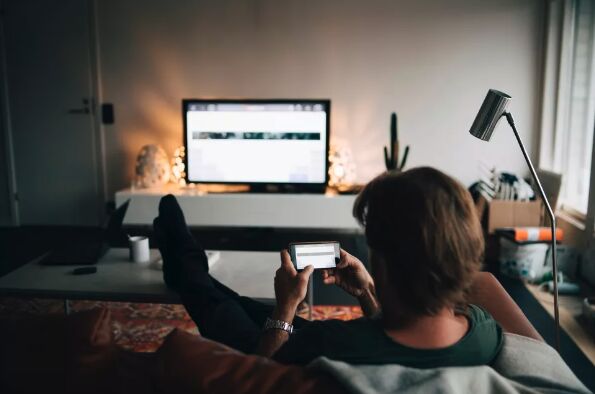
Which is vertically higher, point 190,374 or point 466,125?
point 466,125

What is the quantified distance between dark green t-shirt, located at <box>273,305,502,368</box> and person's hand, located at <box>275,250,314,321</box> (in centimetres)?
20

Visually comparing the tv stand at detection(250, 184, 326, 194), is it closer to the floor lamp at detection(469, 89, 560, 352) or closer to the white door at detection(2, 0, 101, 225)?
the white door at detection(2, 0, 101, 225)

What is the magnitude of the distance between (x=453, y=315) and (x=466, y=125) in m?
3.59

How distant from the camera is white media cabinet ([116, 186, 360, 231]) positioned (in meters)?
4.03

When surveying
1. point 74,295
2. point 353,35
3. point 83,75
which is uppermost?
point 353,35

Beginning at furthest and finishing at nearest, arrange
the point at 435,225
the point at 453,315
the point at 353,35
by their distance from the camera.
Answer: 1. the point at 353,35
2. the point at 453,315
3. the point at 435,225

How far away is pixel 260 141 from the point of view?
4.16 m

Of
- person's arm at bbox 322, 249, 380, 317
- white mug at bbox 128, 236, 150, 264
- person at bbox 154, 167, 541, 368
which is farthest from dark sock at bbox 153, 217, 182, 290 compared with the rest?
person at bbox 154, 167, 541, 368

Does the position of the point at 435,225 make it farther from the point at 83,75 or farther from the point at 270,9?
the point at 83,75

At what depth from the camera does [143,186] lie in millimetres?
4383

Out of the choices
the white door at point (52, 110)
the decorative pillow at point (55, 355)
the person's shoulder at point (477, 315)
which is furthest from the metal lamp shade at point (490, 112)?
the white door at point (52, 110)

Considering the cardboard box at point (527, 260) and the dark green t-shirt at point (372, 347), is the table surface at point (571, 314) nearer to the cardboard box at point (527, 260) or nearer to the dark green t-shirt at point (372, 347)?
the cardboard box at point (527, 260)

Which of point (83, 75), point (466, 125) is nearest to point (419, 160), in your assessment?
point (466, 125)

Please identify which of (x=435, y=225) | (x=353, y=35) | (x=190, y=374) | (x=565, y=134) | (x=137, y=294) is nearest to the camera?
(x=190, y=374)
